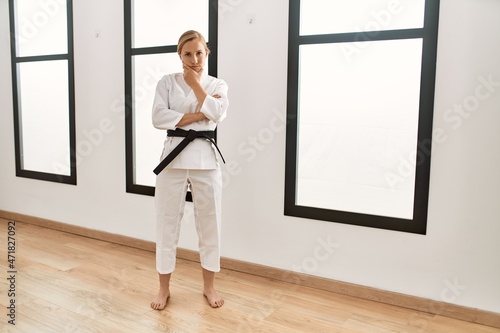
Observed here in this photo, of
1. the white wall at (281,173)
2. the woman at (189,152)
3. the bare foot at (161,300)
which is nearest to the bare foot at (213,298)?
the woman at (189,152)

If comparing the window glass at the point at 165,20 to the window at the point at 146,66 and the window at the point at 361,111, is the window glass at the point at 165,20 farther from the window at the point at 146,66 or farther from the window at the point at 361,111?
the window at the point at 361,111

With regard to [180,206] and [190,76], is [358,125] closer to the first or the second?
[190,76]

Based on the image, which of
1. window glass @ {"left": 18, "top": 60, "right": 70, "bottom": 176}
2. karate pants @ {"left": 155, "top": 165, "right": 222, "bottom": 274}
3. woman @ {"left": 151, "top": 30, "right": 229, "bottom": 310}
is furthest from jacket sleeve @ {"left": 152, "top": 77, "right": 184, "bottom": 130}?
window glass @ {"left": 18, "top": 60, "right": 70, "bottom": 176}

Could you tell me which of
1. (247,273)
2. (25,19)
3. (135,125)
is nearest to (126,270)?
(247,273)

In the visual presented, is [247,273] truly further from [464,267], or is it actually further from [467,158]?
[467,158]

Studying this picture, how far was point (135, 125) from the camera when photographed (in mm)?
3652

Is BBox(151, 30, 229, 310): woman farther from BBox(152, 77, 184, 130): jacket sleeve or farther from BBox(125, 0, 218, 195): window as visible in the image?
BBox(125, 0, 218, 195): window

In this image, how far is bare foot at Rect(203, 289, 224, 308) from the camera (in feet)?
8.41

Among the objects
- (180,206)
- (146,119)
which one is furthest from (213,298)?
(146,119)

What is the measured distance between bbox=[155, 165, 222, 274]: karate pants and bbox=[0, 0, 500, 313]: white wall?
56 cm

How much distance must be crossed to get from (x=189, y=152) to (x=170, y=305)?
2.79 feet

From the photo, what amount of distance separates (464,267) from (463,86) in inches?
36.5

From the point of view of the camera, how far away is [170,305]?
2570 mm

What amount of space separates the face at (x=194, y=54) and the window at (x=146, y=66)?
949mm
